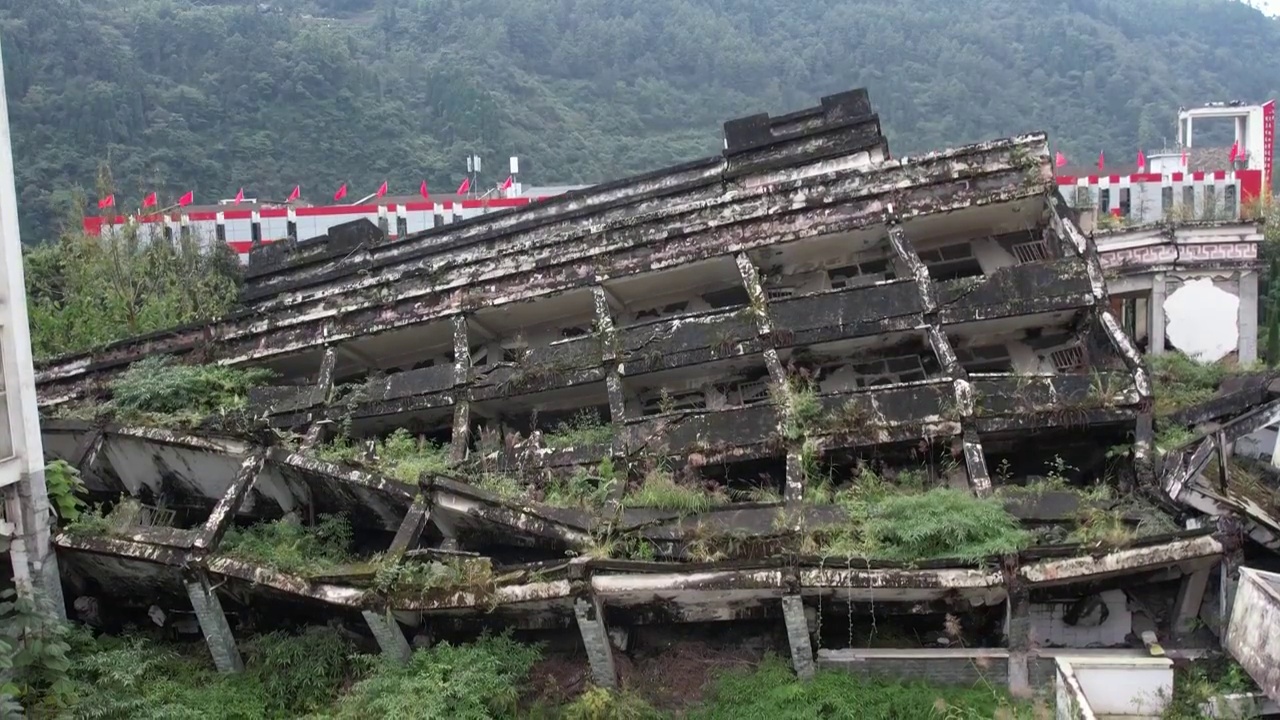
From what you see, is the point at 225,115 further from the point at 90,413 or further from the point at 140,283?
the point at 90,413

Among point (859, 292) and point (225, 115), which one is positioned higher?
point (225, 115)

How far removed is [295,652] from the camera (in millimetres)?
11219

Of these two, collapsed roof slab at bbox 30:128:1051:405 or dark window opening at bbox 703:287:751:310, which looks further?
dark window opening at bbox 703:287:751:310

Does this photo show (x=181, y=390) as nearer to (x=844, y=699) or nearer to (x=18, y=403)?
(x=18, y=403)

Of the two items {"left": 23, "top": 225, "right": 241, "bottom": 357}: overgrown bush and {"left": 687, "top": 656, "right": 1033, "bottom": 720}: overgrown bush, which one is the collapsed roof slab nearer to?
{"left": 23, "top": 225, "right": 241, "bottom": 357}: overgrown bush

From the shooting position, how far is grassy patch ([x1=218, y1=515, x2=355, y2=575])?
1142 centimetres

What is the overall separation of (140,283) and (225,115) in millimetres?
48913

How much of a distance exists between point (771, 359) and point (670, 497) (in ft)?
7.99

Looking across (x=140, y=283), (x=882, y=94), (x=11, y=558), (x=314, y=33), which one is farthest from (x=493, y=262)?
(x=882, y=94)

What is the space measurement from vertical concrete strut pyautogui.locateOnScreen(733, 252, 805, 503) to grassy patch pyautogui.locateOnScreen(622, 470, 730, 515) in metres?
0.80

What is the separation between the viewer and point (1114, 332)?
1159 centimetres

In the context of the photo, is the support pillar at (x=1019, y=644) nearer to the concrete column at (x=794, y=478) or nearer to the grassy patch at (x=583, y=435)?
the concrete column at (x=794, y=478)

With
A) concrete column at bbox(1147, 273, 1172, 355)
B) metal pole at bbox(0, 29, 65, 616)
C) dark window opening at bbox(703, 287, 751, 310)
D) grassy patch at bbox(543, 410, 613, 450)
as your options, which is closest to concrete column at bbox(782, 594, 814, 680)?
grassy patch at bbox(543, 410, 613, 450)

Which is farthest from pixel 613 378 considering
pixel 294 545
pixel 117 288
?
pixel 117 288
